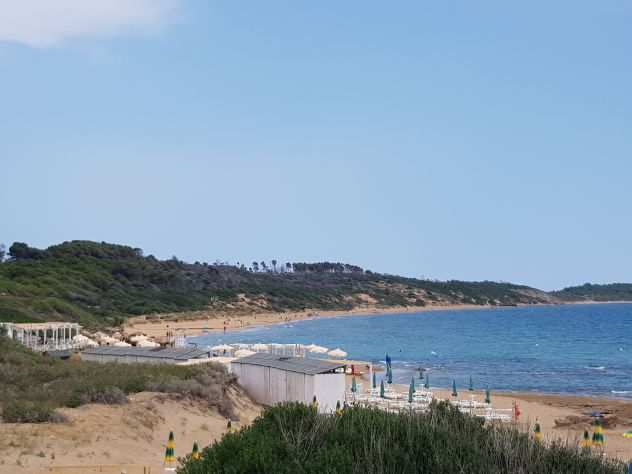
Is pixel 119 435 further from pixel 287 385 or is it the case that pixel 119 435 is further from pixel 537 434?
pixel 287 385

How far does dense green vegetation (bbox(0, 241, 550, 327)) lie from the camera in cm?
5372

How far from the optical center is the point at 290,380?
63.1ft

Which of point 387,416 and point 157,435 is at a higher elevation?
point 387,416

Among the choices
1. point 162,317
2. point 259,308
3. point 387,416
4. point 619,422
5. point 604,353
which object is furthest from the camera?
point 259,308

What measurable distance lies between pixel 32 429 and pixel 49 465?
1.83m

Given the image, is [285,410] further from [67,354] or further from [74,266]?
[74,266]

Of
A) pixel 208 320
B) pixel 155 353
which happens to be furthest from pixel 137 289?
pixel 155 353

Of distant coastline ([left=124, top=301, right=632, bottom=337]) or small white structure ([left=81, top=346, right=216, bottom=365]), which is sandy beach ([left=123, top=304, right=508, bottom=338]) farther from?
small white structure ([left=81, top=346, right=216, bottom=365])

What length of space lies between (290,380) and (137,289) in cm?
7443

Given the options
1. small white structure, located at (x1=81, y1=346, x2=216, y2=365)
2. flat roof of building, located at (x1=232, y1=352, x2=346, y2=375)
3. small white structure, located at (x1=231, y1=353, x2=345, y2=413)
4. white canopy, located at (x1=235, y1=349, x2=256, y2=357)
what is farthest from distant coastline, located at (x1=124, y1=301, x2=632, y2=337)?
small white structure, located at (x1=231, y1=353, x2=345, y2=413)

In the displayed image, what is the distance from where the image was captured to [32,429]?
11.9 m

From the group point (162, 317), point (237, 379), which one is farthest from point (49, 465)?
point (162, 317)

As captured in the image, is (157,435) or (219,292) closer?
(157,435)

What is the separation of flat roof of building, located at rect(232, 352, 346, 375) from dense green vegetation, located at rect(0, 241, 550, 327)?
75.3ft
